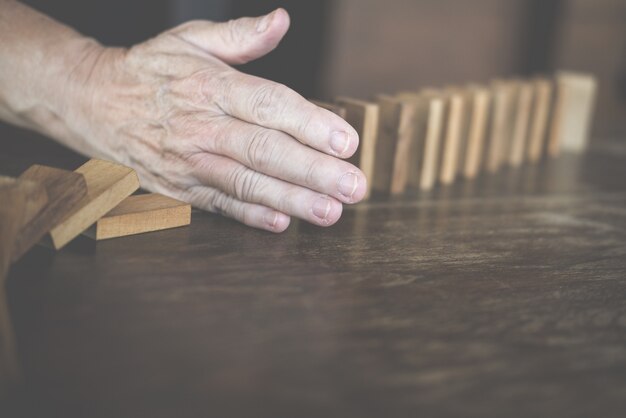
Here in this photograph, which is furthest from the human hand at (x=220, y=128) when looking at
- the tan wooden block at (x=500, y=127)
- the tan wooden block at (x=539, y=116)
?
the tan wooden block at (x=539, y=116)

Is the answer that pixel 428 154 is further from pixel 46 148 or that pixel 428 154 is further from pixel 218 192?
pixel 46 148

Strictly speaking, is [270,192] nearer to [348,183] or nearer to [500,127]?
[348,183]

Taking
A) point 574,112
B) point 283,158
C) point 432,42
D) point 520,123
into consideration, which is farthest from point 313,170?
point 432,42

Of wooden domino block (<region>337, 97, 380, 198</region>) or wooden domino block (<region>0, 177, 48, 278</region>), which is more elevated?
wooden domino block (<region>337, 97, 380, 198</region>)

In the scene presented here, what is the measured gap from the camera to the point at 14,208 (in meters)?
0.72

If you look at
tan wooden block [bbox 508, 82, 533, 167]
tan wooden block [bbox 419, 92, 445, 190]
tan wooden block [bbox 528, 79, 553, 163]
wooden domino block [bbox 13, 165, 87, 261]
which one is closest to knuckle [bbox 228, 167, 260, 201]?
wooden domino block [bbox 13, 165, 87, 261]

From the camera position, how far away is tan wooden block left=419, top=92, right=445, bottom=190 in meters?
1.41

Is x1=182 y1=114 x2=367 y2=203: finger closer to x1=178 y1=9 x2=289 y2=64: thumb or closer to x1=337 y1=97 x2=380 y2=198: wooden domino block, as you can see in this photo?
x1=178 y1=9 x2=289 y2=64: thumb

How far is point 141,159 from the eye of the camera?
116 cm

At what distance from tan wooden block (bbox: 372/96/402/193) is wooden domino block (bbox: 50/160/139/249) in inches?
21.8

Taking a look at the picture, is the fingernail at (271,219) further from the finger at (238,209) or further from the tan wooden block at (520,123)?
the tan wooden block at (520,123)

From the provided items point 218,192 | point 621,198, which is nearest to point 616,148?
point 621,198

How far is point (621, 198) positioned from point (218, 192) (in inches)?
35.3

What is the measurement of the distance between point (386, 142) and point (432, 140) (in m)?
0.13
